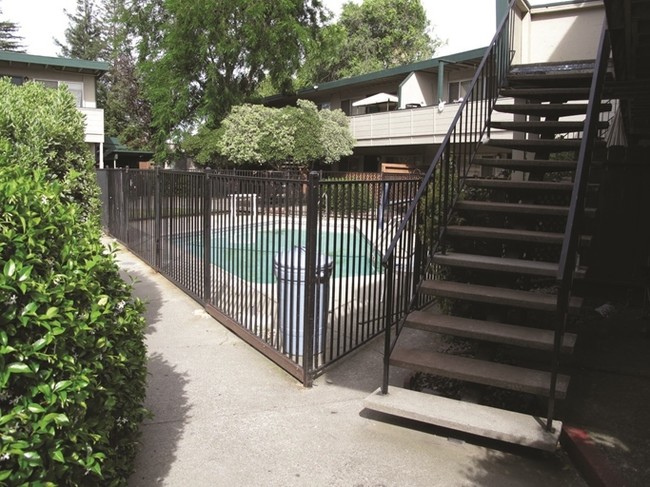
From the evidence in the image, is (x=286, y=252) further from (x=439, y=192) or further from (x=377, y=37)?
(x=377, y=37)

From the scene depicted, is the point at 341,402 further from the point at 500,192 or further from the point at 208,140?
the point at 208,140

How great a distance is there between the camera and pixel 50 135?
15.5ft

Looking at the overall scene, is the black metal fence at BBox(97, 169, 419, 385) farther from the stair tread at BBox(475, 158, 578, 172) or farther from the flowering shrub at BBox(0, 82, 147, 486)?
the flowering shrub at BBox(0, 82, 147, 486)

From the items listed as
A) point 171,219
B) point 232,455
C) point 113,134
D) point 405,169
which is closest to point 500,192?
point 232,455

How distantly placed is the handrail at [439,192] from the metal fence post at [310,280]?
0.62 metres

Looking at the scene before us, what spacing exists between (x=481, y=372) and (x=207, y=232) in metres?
3.76

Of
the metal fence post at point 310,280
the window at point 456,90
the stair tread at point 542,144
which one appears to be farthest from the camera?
the window at point 456,90

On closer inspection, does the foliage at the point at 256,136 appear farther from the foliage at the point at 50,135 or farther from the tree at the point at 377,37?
the tree at the point at 377,37

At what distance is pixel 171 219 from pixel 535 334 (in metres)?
5.60

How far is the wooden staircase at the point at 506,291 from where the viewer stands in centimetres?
380

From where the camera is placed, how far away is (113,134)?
4134 centimetres

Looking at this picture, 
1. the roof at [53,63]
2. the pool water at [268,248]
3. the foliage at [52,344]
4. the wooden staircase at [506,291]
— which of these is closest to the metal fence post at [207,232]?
the pool water at [268,248]

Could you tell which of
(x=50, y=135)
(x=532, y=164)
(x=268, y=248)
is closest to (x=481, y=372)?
(x=268, y=248)

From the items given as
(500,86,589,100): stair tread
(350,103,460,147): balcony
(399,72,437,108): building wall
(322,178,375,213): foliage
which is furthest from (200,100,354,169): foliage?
(322,178,375,213): foliage
